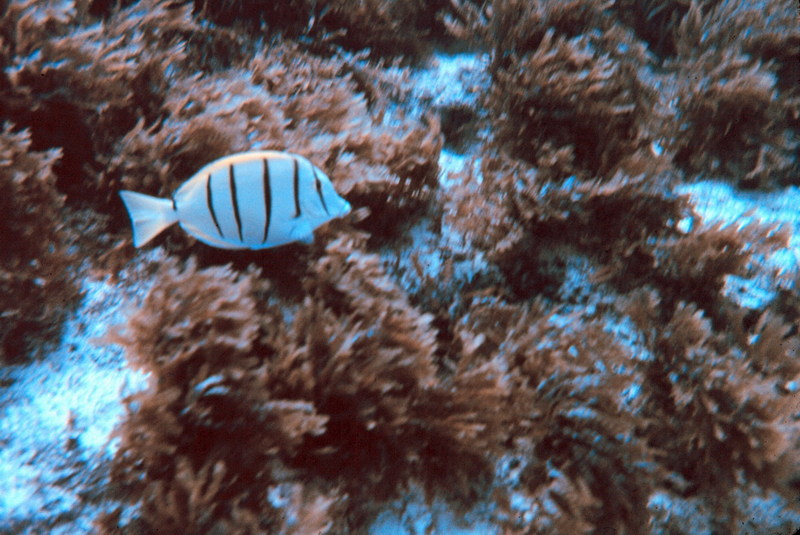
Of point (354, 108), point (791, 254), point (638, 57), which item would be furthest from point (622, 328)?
point (638, 57)

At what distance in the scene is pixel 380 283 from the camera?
90.7 inches

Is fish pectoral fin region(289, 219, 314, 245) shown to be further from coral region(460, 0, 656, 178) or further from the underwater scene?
coral region(460, 0, 656, 178)

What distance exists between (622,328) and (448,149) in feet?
5.53

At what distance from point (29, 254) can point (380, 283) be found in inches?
60.9

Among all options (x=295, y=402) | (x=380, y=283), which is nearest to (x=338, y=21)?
(x=380, y=283)

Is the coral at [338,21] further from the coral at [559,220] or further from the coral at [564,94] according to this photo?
the coral at [559,220]

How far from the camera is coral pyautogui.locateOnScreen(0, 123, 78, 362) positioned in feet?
6.38

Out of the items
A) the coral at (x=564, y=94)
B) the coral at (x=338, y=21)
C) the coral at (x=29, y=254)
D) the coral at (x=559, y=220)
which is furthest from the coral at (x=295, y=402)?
the coral at (x=338, y=21)

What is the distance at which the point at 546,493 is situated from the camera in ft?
7.23

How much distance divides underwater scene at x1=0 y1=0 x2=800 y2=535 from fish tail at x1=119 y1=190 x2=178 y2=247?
1 centimetres

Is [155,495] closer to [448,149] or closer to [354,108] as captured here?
[354,108]

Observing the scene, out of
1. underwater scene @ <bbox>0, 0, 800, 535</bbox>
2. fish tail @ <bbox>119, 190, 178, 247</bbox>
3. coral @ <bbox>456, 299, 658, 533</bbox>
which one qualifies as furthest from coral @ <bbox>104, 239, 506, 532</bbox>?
fish tail @ <bbox>119, 190, 178, 247</bbox>

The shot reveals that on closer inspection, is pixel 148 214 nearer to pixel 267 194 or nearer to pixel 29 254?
pixel 267 194

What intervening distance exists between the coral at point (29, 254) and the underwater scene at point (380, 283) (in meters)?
0.01
